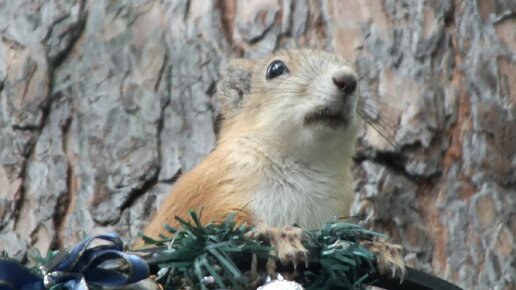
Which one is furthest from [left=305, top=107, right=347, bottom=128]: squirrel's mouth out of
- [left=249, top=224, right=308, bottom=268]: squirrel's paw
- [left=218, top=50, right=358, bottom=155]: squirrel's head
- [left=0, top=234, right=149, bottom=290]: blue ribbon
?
[left=0, top=234, right=149, bottom=290]: blue ribbon

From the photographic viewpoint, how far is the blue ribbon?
8.59ft

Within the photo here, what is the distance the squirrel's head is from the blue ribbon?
1.94m

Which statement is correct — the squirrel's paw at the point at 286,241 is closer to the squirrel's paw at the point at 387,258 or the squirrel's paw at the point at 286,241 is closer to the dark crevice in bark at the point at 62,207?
the squirrel's paw at the point at 387,258

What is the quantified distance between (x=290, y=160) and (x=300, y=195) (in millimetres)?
175

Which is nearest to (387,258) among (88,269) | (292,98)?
(88,269)

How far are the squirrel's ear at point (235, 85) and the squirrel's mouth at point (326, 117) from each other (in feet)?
1.91

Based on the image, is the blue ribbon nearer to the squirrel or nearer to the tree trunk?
the squirrel

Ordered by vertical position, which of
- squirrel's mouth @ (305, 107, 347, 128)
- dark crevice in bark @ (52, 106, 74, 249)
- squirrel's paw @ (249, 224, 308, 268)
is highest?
squirrel's mouth @ (305, 107, 347, 128)

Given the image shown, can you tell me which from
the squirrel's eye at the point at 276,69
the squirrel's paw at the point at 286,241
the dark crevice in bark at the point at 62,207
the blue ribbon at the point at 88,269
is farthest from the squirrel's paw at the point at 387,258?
the dark crevice in bark at the point at 62,207

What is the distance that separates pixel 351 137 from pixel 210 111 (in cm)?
96

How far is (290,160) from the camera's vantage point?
4.64m

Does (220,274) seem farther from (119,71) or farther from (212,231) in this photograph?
(119,71)

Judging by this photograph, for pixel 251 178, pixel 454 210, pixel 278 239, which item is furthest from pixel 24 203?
pixel 278 239

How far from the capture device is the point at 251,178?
4.51 m
